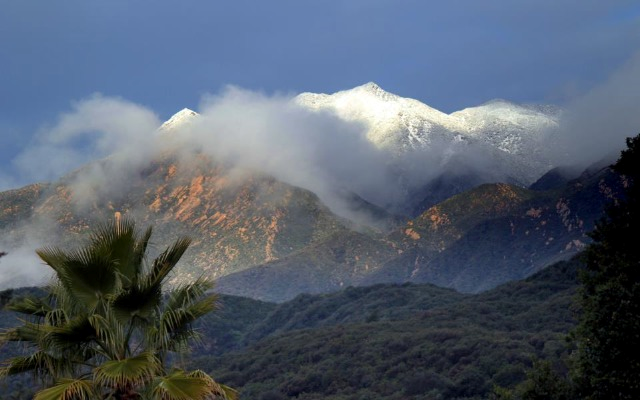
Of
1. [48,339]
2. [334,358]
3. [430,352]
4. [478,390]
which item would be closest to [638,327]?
[48,339]

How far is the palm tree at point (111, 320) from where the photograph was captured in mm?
15117

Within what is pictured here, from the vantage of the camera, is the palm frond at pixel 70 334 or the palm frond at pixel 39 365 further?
the palm frond at pixel 39 365

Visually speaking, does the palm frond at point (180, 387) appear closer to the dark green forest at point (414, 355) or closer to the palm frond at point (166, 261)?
the palm frond at point (166, 261)

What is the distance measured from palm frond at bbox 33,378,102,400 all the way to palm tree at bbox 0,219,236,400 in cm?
3

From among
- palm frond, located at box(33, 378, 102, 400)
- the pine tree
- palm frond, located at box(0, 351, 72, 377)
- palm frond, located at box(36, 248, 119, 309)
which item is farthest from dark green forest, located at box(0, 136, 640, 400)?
palm frond, located at box(0, 351, 72, 377)

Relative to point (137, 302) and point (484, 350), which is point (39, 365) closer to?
point (137, 302)

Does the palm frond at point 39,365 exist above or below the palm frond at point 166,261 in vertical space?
below

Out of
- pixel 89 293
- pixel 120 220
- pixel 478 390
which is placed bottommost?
pixel 478 390

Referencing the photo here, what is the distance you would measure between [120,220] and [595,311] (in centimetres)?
1608

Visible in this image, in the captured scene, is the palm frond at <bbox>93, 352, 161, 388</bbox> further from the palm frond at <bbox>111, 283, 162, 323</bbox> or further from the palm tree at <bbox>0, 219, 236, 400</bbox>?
the palm frond at <bbox>111, 283, 162, 323</bbox>

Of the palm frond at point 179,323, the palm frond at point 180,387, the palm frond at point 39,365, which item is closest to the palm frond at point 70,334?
the palm frond at point 39,365

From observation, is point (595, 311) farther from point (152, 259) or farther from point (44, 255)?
point (44, 255)

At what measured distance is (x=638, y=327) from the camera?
81.1 feet

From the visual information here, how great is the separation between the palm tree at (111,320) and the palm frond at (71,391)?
28 millimetres
